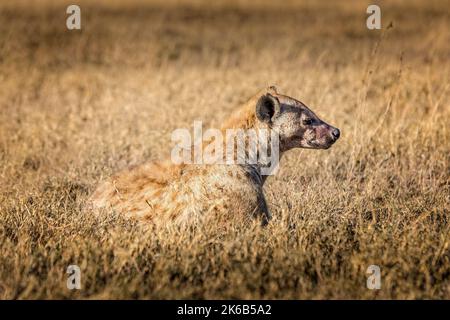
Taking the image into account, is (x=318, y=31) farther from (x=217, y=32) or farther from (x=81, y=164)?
(x=81, y=164)

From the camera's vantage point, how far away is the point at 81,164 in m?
8.01

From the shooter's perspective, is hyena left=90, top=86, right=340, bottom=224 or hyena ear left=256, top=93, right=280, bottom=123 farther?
hyena ear left=256, top=93, right=280, bottom=123

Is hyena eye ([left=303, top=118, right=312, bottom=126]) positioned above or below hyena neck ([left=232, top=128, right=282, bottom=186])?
above

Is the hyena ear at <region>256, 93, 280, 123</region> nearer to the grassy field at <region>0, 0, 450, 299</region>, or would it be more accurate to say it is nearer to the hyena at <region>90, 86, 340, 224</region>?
the hyena at <region>90, 86, 340, 224</region>

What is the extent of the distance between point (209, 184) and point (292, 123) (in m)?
1.06

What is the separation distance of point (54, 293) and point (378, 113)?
569 centimetres

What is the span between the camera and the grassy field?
4977 mm

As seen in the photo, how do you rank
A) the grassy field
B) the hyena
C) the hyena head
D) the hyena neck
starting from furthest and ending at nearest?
the hyena head → the hyena neck → the hyena → the grassy field

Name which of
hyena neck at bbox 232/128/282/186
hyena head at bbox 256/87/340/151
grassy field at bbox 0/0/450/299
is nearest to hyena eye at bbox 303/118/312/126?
hyena head at bbox 256/87/340/151

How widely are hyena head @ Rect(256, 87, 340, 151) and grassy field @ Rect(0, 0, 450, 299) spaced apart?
1.26ft

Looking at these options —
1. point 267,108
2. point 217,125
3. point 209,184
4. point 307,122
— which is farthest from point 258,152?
point 217,125

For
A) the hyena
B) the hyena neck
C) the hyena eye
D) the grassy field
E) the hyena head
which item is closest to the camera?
the grassy field

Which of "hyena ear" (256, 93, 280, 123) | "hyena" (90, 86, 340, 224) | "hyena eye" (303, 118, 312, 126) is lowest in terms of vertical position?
"hyena" (90, 86, 340, 224)
